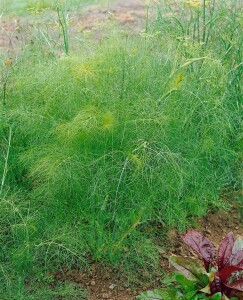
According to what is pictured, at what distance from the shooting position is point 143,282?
375 cm

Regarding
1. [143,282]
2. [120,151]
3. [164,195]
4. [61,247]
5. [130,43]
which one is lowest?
[143,282]

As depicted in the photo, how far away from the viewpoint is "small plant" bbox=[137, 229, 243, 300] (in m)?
3.35

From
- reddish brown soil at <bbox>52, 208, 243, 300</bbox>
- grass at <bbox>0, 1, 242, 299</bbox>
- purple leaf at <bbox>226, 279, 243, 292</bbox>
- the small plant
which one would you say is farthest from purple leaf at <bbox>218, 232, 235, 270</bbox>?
reddish brown soil at <bbox>52, 208, 243, 300</bbox>

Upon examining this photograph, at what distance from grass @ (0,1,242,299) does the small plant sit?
0.27 meters

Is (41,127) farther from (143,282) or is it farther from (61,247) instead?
(143,282)

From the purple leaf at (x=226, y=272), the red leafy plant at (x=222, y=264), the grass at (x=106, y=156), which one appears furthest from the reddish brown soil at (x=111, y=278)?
the purple leaf at (x=226, y=272)

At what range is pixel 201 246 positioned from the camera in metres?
3.50

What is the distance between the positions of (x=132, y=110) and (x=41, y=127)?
0.56 m

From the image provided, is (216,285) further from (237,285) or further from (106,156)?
(106,156)

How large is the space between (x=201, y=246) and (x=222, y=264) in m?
0.15

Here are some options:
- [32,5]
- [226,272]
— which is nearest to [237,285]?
[226,272]

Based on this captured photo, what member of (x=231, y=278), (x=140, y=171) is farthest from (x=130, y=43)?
(x=231, y=278)

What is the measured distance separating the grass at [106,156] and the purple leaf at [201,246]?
0.69 feet

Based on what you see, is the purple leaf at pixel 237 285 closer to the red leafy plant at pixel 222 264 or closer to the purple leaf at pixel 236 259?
the red leafy plant at pixel 222 264
